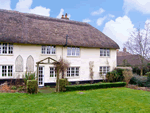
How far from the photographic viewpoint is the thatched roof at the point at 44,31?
44.5ft

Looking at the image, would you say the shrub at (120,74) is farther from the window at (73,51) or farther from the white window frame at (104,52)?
the window at (73,51)

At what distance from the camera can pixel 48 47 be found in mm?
14875

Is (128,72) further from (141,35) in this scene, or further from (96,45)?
(141,35)

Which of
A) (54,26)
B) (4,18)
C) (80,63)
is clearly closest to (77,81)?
(80,63)

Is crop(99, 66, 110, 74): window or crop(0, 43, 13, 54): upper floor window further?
crop(99, 66, 110, 74): window

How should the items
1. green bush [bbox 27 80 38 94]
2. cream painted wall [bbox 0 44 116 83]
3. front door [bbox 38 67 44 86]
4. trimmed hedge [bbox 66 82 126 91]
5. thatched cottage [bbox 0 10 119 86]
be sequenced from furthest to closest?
front door [bbox 38 67 44 86] < cream painted wall [bbox 0 44 116 83] < thatched cottage [bbox 0 10 119 86] < trimmed hedge [bbox 66 82 126 91] < green bush [bbox 27 80 38 94]

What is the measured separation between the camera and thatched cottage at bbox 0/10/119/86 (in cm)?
1340

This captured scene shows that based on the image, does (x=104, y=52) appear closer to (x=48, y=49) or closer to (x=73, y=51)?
(x=73, y=51)

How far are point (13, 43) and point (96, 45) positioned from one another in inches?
373

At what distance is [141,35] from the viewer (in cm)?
2292

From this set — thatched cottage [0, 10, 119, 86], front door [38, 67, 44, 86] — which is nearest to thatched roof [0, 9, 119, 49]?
thatched cottage [0, 10, 119, 86]

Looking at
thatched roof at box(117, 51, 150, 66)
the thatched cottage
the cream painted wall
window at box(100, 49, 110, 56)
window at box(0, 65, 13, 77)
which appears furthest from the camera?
thatched roof at box(117, 51, 150, 66)

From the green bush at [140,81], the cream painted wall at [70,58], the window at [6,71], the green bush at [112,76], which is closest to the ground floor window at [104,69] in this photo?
the cream painted wall at [70,58]

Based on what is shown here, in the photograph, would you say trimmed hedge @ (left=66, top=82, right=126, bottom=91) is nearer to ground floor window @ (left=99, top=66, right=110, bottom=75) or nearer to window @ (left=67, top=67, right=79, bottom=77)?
ground floor window @ (left=99, top=66, right=110, bottom=75)
